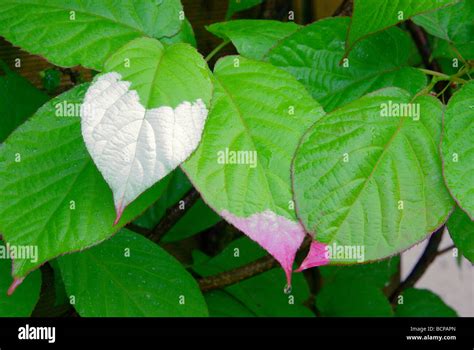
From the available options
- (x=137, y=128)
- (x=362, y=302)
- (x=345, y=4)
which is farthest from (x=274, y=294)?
(x=137, y=128)

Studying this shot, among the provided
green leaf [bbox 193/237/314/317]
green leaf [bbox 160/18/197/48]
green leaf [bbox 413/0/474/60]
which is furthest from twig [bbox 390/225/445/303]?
green leaf [bbox 160/18/197/48]

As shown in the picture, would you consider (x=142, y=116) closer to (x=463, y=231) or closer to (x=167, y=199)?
(x=463, y=231)

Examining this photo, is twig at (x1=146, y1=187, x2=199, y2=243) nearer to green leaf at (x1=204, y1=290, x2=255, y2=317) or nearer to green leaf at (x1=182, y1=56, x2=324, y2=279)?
green leaf at (x1=204, y1=290, x2=255, y2=317)

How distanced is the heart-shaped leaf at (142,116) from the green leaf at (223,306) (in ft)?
1.13

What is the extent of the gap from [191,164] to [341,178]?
86mm

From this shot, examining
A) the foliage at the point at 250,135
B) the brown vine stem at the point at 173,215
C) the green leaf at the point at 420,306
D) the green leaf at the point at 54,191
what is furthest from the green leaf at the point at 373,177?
the green leaf at the point at 420,306

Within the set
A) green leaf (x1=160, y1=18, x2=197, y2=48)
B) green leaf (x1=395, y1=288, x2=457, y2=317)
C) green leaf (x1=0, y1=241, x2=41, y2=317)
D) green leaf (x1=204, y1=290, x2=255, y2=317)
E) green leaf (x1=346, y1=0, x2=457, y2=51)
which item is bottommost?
green leaf (x1=395, y1=288, x2=457, y2=317)

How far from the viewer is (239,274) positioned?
27.4 inches

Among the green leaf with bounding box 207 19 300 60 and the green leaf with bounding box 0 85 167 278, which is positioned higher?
the green leaf with bounding box 207 19 300 60

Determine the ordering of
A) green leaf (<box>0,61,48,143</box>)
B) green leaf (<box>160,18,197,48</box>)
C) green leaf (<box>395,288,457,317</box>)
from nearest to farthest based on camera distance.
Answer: green leaf (<box>160,18,197,48</box>)
green leaf (<box>0,61,48,143</box>)
green leaf (<box>395,288,457,317</box>)

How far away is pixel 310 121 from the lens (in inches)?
16.5

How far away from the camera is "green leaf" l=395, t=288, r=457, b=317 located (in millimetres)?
823

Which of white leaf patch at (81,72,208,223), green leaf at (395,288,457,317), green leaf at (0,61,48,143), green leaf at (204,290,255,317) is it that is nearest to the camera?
white leaf patch at (81,72,208,223)

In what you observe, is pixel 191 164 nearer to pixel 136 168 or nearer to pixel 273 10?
pixel 136 168
